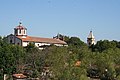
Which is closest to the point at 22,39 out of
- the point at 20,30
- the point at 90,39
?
the point at 20,30

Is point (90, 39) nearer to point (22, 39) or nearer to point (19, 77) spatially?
point (22, 39)

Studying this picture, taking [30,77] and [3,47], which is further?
[3,47]

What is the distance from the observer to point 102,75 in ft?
96.8

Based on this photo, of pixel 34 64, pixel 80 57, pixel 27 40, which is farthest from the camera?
pixel 27 40

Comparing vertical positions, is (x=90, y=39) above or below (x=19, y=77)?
above

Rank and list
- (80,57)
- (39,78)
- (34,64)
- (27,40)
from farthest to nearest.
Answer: (27,40)
(80,57)
(34,64)
(39,78)

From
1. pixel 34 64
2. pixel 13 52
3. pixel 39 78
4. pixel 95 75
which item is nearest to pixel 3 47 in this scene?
pixel 13 52

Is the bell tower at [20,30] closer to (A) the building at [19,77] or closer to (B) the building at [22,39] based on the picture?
(B) the building at [22,39]

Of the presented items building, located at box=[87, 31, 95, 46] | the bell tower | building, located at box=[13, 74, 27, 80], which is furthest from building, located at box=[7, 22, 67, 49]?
building, located at box=[13, 74, 27, 80]

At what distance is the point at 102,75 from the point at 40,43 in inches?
1085

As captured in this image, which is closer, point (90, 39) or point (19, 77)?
point (19, 77)

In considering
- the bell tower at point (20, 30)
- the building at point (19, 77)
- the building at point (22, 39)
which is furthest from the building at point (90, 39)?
the building at point (19, 77)

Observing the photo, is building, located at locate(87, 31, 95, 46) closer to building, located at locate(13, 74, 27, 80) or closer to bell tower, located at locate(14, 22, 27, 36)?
bell tower, located at locate(14, 22, 27, 36)

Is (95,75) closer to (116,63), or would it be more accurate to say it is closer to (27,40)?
(116,63)
